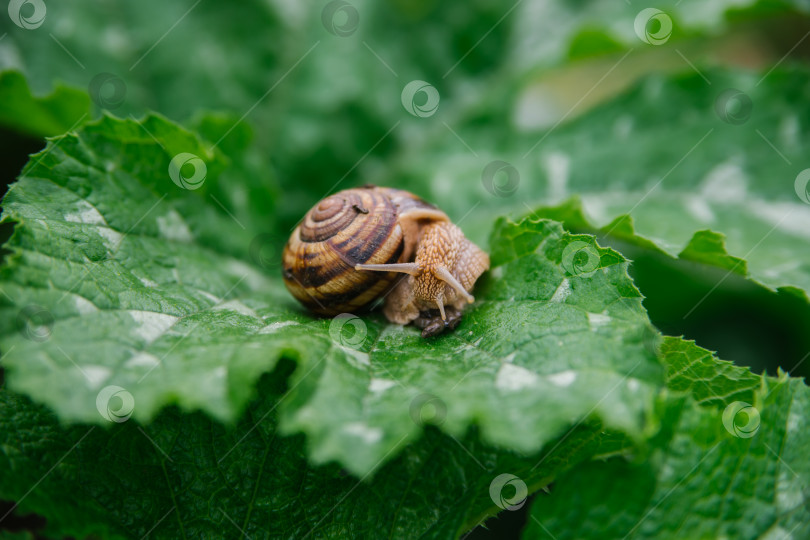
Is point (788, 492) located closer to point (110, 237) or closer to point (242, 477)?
point (242, 477)

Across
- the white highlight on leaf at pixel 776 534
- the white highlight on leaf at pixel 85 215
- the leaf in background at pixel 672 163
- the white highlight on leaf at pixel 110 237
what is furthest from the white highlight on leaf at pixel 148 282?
the white highlight on leaf at pixel 776 534

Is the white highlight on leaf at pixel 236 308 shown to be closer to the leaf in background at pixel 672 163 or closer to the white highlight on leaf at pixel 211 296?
the white highlight on leaf at pixel 211 296

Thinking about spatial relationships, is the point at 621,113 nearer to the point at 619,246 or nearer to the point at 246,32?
the point at 619,246

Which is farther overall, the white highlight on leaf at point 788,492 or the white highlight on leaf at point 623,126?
the white highlight on leaf at point 623,126

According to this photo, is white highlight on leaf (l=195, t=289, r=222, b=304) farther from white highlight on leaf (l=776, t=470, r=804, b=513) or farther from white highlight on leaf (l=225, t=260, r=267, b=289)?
white highlight on leaf (l=776, t=470, r=804, b=513)

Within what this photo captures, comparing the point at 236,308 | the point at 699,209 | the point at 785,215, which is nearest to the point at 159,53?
the point at 236,308

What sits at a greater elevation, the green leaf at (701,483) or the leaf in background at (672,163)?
the leaf in background at (672,163)

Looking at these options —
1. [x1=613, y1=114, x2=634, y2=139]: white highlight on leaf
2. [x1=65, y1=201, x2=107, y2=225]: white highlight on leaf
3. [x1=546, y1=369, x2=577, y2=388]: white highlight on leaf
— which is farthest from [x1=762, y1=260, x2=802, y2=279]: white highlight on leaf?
[x1=65, y1=201, x2=107, y2=225]: white highlight on leaf
